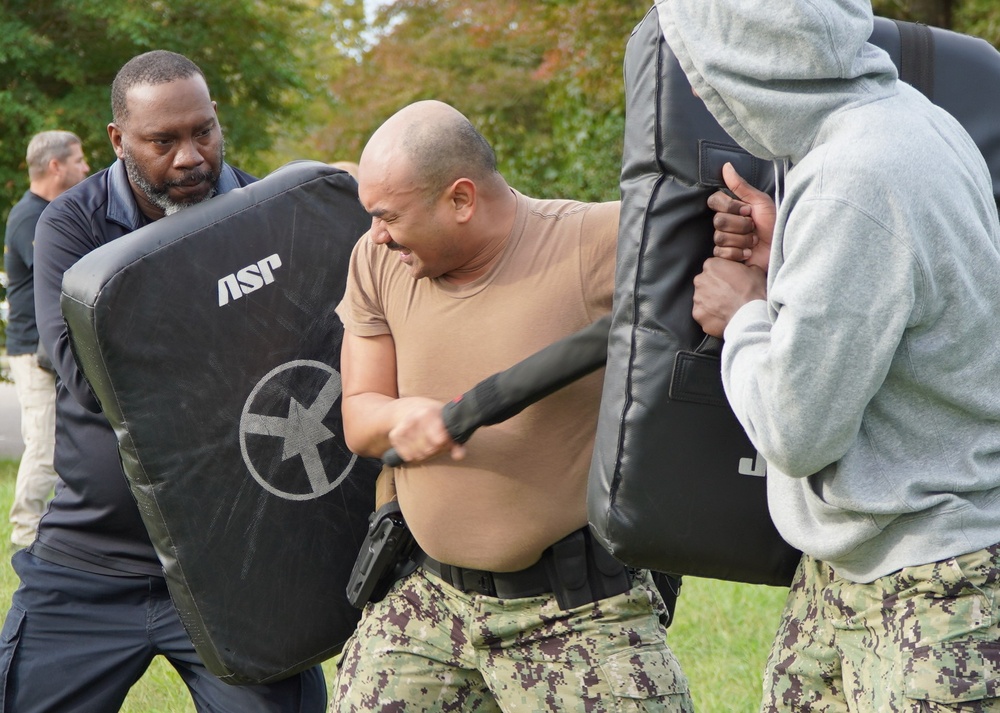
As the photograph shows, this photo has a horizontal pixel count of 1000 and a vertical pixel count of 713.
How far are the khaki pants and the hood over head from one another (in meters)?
5.58

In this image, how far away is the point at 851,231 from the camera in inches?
70.2

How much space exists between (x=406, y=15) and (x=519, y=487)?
57.6ft

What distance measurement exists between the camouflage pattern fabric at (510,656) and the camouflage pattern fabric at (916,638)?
53cm

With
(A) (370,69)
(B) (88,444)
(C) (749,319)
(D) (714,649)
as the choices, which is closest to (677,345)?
(C) (749,319)

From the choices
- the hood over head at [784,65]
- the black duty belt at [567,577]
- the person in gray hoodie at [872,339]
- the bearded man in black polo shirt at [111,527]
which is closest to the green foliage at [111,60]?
the bearded man in black polo shirt at [111,527]

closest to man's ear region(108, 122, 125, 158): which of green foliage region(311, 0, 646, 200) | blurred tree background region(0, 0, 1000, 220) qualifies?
blurred tree background region(0, 0, 1000, 220)

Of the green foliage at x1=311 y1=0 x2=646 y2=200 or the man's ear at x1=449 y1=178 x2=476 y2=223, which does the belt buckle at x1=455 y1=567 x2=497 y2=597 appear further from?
the green foliage at x1=311 y1=0 x2=646 y2=200

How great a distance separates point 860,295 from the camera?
1.79 m

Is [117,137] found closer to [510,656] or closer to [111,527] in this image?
[111,527]

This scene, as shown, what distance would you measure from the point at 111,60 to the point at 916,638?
1293 cm

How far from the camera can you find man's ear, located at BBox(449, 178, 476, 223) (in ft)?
8.80

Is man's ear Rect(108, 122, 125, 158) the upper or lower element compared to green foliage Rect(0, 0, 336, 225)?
upper

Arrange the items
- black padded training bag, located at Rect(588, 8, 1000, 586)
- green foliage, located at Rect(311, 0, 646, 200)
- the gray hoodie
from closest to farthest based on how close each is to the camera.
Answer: the gray hoodie < black padded training bag, located at Rect(588, 8, 1000, 586) < green foliage, located at Rect(311, 0, 646, 200)

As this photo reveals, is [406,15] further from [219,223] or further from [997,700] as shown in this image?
[997,700]
